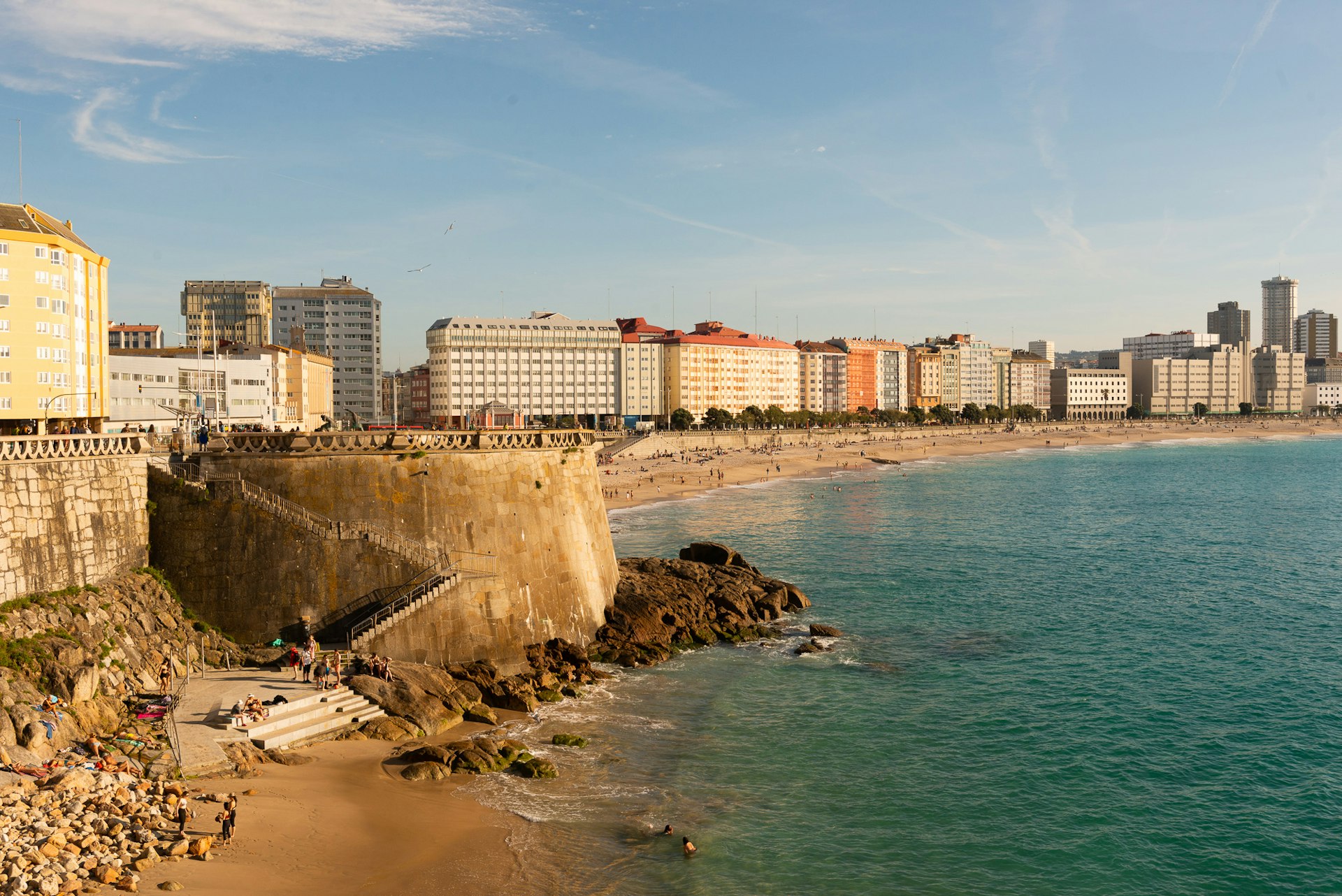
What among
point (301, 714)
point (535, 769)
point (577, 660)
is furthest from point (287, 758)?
point (577, 660)

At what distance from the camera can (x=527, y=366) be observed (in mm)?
188250

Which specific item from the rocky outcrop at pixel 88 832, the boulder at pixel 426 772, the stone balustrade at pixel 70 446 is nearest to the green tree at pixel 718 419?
the stone balustrade at pixel 70 446

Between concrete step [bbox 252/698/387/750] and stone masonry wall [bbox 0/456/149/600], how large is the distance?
26.2 ft

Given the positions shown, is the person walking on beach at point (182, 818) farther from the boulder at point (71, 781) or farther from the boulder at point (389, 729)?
the boulder at point (389, 729)

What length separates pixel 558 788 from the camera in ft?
87.0

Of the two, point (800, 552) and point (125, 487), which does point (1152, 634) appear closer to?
point (800, 552)

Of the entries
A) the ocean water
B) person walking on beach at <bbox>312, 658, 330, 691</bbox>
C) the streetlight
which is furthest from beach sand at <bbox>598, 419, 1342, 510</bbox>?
person walking on beach at <bbox>312, 658, 330, 691</bbox>

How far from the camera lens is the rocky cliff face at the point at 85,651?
23250 millimetres

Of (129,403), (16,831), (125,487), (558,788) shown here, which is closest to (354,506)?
(125,487)

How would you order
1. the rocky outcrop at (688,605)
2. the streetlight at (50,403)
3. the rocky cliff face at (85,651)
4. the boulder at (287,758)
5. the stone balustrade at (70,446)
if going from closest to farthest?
the rocky cliff face at (85,651)
the boulder at (287,758)
the stone balustrade at (70,446)
the rocky outcrop at (688,605)
the streetlight at (50,403)

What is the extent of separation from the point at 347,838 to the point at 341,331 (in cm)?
16661

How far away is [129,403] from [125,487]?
4340cm

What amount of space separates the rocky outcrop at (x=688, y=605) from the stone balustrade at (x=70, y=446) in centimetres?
1825

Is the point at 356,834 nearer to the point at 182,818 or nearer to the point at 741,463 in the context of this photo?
the point at 182,818
